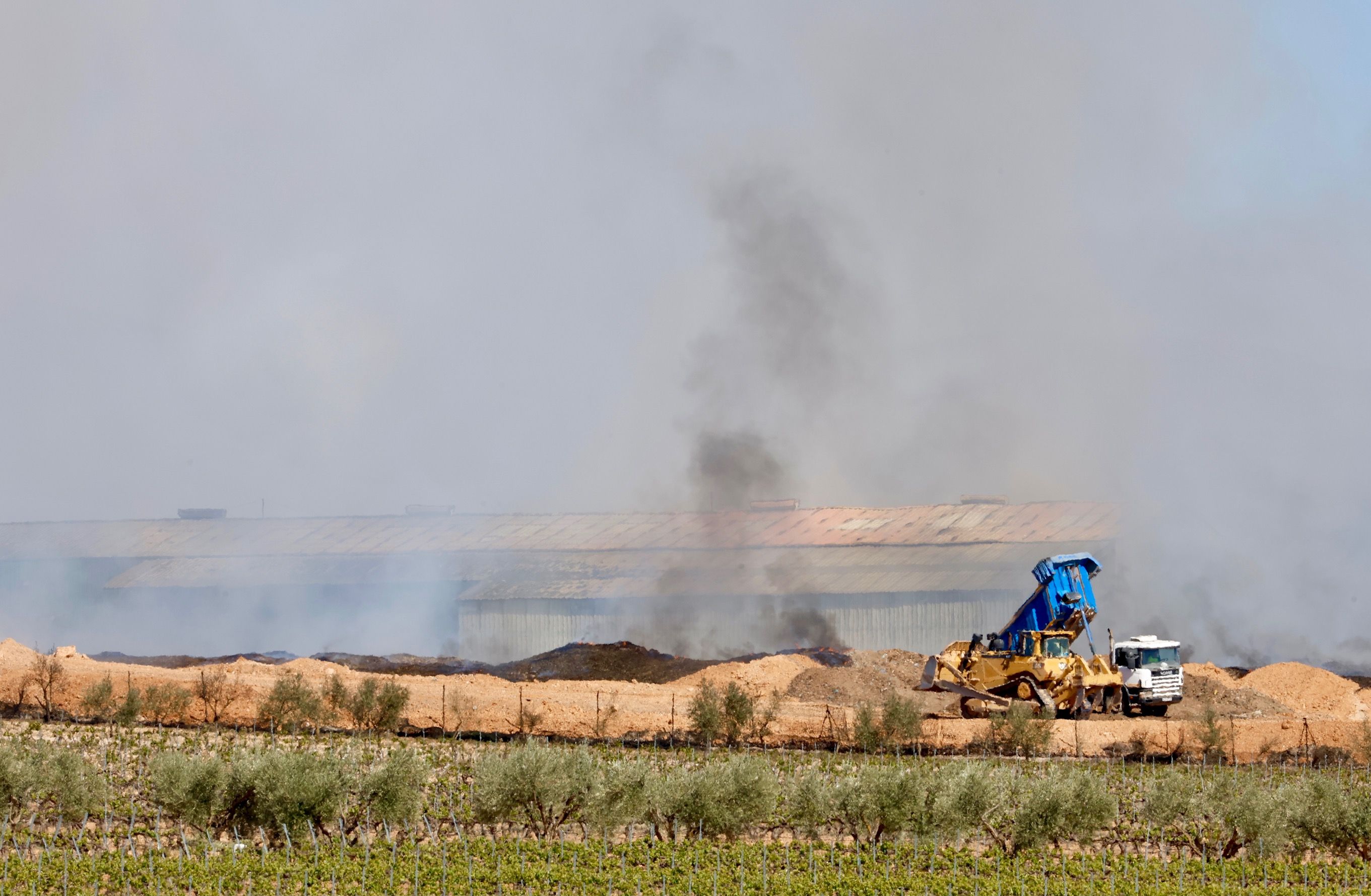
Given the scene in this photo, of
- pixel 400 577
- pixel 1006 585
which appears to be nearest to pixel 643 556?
pixel 400 577

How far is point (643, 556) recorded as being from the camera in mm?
63188

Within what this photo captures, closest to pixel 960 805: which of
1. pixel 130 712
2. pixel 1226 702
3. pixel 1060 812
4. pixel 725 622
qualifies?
pixel 1060 812

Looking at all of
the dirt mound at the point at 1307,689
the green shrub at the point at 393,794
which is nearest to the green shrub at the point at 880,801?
the green shrub at the point at 393,794

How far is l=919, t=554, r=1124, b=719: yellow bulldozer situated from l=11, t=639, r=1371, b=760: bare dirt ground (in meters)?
0.92

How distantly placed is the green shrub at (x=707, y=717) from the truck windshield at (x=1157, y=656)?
12862mm

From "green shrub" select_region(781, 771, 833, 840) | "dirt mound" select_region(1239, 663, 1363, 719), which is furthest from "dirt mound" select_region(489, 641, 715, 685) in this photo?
"green shrub" select_region(781, 771, 833, 840)

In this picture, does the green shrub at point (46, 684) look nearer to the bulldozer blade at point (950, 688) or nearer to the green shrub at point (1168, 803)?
the bulldozer blade at point (950, 688)

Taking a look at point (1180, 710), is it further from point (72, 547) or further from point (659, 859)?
point (72, 547)

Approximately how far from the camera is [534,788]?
23.1 meters

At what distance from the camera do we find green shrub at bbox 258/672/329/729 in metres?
34.5

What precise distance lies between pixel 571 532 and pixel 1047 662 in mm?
33833

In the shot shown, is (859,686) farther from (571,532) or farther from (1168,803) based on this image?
(571,532)

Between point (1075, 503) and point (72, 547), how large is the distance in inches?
2017

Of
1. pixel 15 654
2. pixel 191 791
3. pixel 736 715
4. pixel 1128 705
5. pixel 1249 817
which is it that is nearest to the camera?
pixel 1249 817
